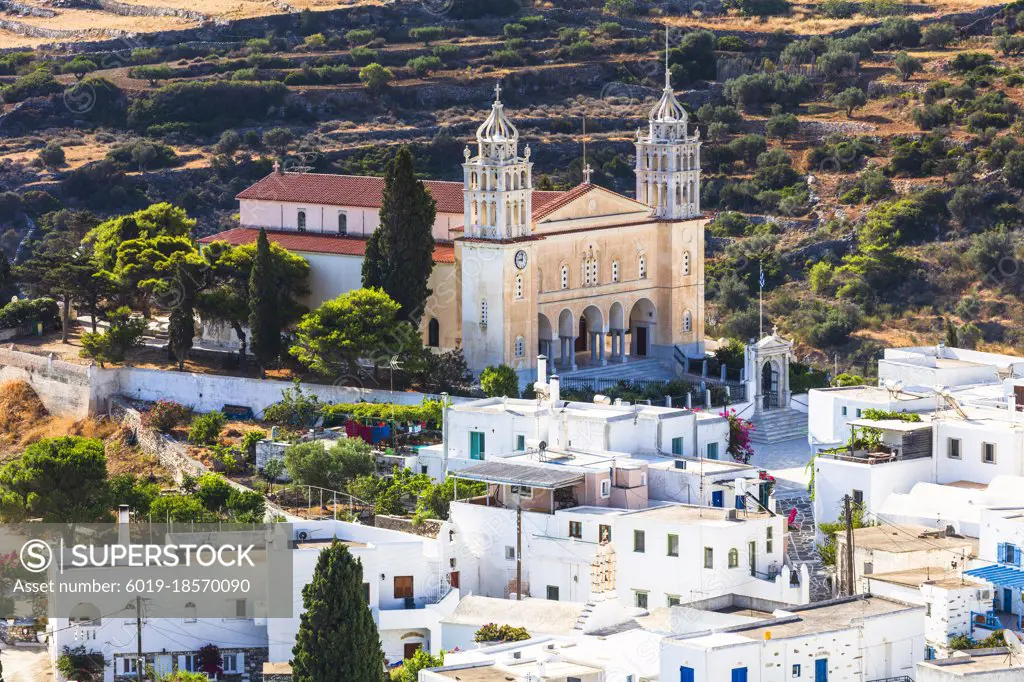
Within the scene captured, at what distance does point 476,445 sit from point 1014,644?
19.3m

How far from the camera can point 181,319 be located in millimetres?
74438

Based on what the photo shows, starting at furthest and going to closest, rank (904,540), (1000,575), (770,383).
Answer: (770,383) → (904,540) → (1000,575)

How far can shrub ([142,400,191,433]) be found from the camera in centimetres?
7156

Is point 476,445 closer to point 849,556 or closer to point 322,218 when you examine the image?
point 849,556

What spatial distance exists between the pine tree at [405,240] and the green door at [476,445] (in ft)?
33.1

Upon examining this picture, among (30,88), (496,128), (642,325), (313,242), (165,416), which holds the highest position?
(30,88)

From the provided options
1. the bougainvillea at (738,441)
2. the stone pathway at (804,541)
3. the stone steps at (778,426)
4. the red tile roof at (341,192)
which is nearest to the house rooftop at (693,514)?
the stone pathway at (804,541)

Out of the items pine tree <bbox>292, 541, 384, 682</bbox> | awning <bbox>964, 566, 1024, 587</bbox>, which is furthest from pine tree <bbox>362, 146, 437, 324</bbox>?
awning <bbox>964, 566, 1024, 587</bbox>

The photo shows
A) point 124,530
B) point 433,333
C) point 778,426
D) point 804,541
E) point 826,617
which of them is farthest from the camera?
point 433,333

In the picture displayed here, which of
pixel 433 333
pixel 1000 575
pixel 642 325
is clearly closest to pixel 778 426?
pixel 642 325

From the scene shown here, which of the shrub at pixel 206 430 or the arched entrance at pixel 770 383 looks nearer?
the shrub at pixel 206 430

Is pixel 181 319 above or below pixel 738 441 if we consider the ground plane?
above

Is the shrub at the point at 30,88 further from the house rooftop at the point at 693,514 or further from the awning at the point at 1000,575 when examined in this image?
the awning at the point at 1000,575

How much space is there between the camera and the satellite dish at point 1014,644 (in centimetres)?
4545
